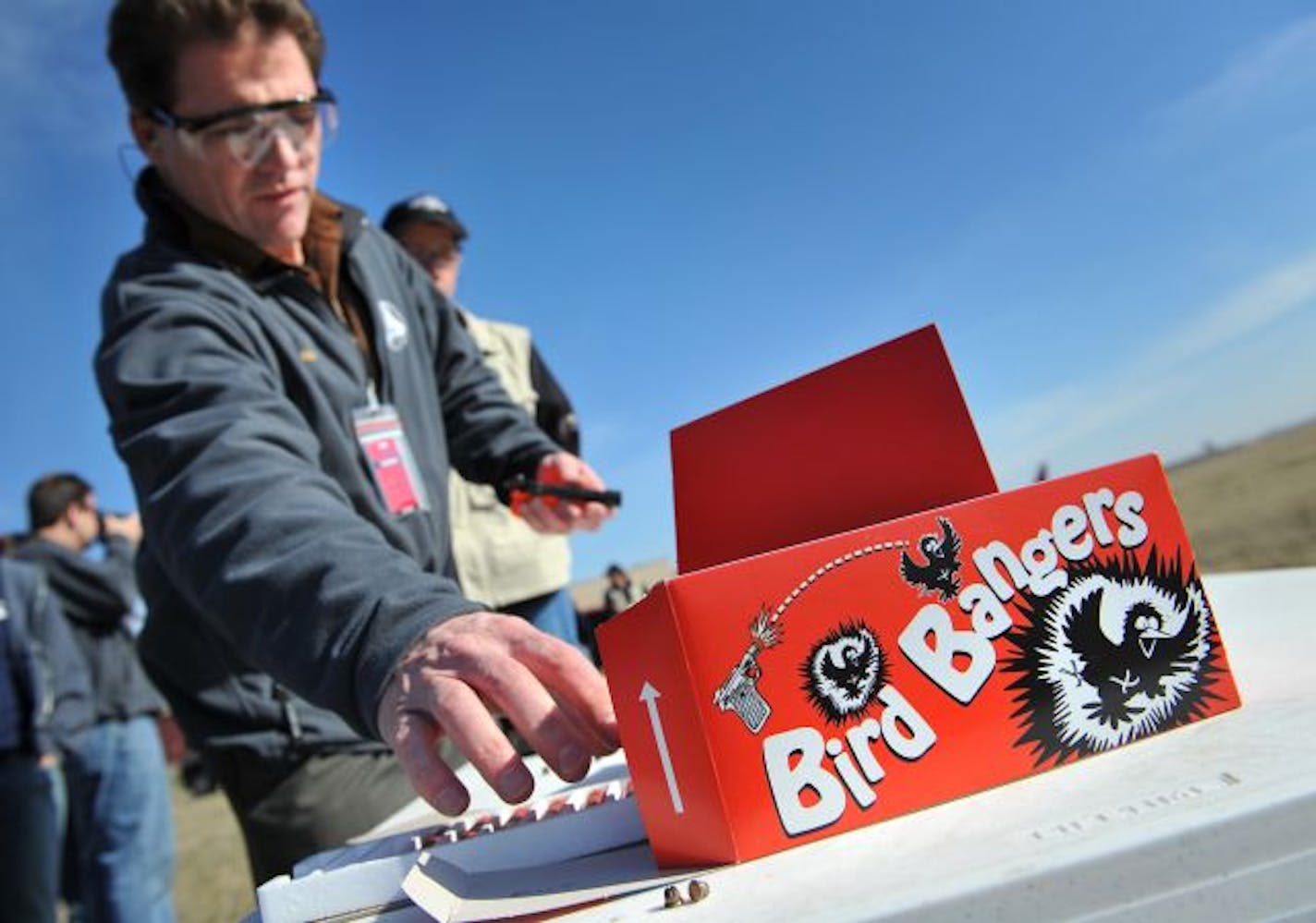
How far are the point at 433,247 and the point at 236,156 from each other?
1895 mm

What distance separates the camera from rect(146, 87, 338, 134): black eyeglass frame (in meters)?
1.41

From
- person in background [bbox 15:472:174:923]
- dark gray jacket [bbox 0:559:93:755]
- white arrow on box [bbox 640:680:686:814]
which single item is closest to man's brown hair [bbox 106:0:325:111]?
white arrow on box [bbox 640:680:686:814]

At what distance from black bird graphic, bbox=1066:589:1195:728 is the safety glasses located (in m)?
1.27

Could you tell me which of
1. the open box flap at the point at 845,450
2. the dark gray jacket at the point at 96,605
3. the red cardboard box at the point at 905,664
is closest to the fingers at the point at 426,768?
the red cardboard box at the point at 905,664

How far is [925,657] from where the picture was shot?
0.62 metres

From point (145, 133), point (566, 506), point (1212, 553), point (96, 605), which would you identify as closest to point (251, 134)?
point (145, 133)

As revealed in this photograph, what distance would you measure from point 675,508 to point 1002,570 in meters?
0.25

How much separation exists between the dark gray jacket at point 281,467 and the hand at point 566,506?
0.38 ft

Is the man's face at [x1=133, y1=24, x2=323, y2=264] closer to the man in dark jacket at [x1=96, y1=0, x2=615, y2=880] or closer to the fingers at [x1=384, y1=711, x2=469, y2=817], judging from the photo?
the man in dark jacket at [x1=96, y1=0, x2=615, y2=880]

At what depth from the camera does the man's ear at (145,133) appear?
4.98ft

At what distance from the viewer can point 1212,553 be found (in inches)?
338

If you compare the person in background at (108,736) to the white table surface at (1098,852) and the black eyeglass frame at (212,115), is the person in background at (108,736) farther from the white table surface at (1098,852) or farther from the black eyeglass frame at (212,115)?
the white table surface at (1098,852)

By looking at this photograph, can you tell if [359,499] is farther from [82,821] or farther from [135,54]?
[82,821]

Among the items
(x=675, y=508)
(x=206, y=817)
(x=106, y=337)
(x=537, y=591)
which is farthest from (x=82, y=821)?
(x=206, y=817)
